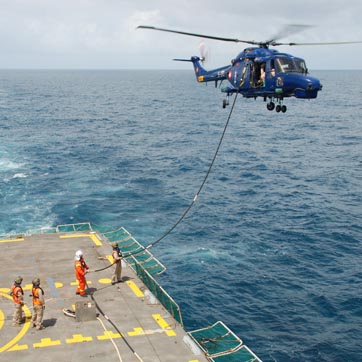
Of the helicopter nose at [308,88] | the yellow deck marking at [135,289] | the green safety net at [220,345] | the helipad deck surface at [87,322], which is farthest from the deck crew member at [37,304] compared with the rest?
the helicopter nose at [308,88]

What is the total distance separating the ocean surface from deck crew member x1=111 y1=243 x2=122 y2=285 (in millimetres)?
7918

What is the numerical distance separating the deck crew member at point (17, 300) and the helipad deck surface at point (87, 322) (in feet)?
1.18

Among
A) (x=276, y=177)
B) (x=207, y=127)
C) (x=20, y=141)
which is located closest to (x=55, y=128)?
(x=20, y=141)

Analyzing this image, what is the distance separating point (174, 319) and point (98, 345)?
14.1ft

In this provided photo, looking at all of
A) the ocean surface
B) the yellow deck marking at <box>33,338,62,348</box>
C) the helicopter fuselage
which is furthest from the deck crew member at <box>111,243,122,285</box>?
the helicopter fuselage

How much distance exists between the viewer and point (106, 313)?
24.1 meters

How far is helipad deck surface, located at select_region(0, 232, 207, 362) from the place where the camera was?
2047cm

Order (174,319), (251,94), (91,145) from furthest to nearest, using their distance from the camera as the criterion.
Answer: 1. (91,145)
2. (251,94)
3. (174,319)

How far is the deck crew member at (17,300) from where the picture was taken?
21.9m

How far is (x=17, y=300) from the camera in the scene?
22.0m

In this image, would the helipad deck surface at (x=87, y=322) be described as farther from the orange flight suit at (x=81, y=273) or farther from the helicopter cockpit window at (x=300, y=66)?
the helicopter cockpit window at (x=300, y=66)

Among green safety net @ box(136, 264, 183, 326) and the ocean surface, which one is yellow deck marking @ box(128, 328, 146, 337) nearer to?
green safety net @ box(136, 264, 183, 326)

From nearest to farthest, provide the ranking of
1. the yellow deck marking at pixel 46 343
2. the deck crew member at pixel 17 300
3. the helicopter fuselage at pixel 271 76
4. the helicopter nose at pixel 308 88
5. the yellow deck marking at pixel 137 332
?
the yellow deck marking at pixel 46 343
the deck crew member at pixel 17 300
the yellow deck marking at pixel 137 332
the helicopter nose at pixel 308 88
the helicopter fuselage at pixel 271 76

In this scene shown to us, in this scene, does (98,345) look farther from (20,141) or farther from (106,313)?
(20,141)
